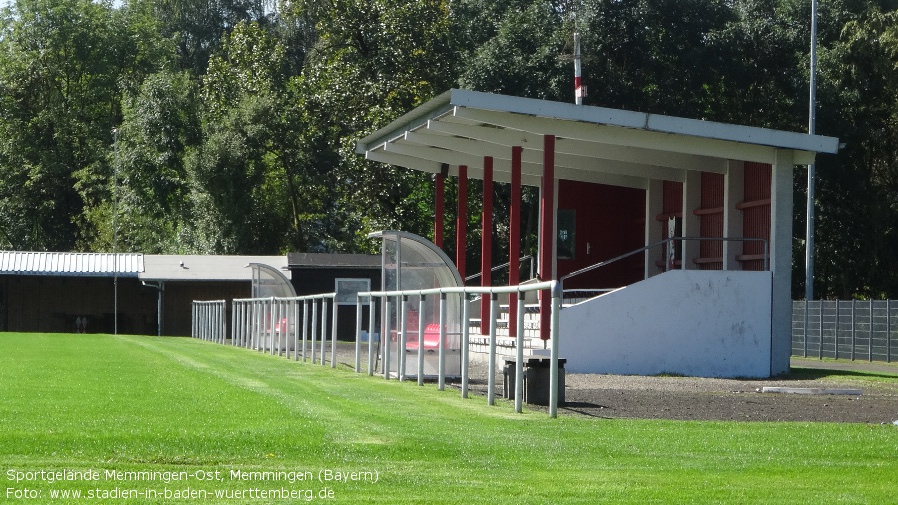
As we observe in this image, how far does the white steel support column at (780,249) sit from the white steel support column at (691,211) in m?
4.51

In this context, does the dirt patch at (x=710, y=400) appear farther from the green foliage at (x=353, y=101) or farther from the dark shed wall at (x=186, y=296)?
the dark shed wall at (x=186, y=296)

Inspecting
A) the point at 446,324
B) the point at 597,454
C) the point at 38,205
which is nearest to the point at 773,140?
the point at 446,324

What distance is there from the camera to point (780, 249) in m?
22.5

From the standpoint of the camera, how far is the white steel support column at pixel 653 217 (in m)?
29.4

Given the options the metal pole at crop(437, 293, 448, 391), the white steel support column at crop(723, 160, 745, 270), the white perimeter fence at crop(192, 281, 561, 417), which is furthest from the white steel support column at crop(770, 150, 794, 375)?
the metal pole at crop(437, 293, 448, 391)

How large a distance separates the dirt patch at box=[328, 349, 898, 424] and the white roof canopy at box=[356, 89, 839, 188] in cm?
431

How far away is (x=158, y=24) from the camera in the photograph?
70.6 metres

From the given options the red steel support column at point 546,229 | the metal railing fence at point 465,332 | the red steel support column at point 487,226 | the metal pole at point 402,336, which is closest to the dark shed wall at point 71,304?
the red steel support column at point 487,226

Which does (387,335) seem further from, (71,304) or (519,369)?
(71,304)

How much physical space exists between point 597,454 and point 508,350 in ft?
45.9

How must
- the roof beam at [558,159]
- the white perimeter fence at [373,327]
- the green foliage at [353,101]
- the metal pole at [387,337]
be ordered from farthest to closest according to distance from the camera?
the green foliage at [353,101]
the roof beam at [558,159]
the metal pole at [387,337]
the white perimeter fence at [373,327]

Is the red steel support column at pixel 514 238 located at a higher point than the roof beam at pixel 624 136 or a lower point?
lower

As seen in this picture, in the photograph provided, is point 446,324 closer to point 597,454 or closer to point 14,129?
point 597,454

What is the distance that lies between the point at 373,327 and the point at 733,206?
32.6 feet
